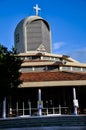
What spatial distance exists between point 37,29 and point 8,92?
101ft

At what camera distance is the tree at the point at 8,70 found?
25.9 meters

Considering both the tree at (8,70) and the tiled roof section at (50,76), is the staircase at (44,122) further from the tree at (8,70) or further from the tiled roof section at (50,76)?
the tiled roof section at (50,76)

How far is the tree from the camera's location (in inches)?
1019

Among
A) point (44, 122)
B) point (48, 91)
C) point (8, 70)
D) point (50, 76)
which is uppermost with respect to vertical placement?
point (50, 76)

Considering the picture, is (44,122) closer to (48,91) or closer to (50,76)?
(48,91)

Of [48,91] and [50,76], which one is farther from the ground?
[50,76]

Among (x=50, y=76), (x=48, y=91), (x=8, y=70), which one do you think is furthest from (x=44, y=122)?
(x=50, y=76)

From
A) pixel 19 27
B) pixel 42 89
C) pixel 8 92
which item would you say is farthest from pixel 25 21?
pixel 8 92

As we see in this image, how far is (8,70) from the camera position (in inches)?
1041

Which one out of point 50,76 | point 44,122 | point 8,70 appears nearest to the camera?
point 8,70

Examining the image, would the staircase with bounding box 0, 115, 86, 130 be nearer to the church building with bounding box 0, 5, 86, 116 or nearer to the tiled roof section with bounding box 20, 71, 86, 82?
the church building with bounding box 0, 5, 86, 116

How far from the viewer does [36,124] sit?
1047 inches

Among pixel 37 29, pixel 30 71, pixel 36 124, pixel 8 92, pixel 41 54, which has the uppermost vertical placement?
pixel 37 29

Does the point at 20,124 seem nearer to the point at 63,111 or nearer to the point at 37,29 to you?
the point at 63,111
